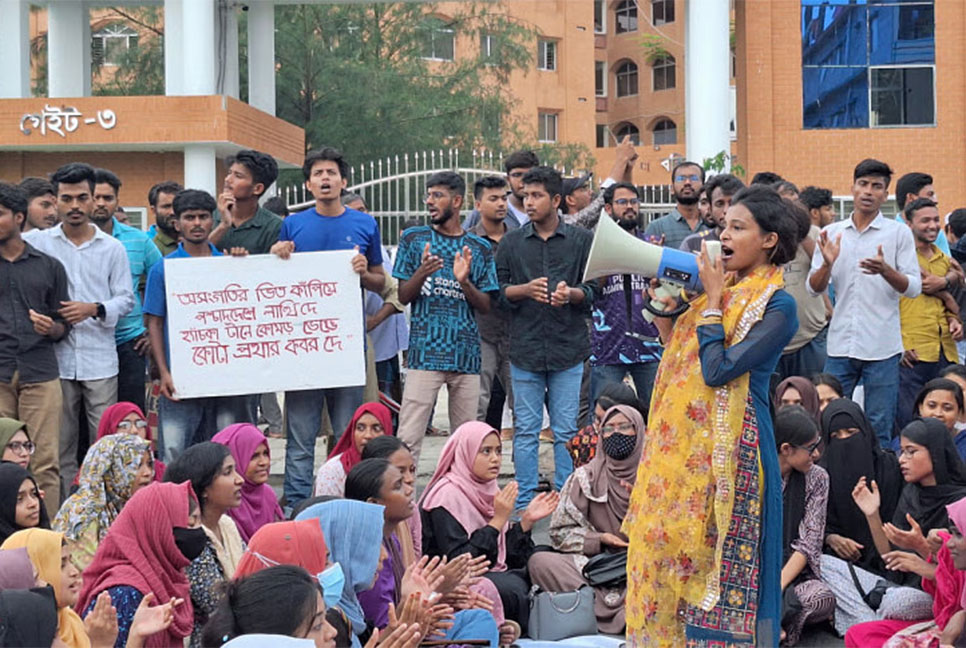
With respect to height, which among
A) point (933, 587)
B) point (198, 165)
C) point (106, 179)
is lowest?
point (933, 587)

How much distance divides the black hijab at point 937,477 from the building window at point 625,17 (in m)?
39.1

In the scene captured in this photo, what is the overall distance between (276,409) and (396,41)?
1763cm

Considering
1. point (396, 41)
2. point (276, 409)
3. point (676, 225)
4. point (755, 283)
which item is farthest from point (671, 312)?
point (396, 41)

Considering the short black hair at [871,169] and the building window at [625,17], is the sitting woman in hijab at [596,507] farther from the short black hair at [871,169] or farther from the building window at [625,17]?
the building window at [625,17]

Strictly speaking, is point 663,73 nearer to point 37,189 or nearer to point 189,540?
point 37,189

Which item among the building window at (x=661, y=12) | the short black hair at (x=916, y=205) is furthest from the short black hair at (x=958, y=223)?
the building window at (x=661, y=12)

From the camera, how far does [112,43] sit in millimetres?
27438

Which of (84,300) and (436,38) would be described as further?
(436,38)

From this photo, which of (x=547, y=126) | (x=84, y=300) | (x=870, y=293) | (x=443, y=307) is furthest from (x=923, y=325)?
(x=547, y=126)

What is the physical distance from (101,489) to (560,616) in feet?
7.20

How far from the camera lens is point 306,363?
7.75 m

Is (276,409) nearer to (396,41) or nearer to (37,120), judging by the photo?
(37,120)

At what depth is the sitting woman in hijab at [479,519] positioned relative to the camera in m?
6.37

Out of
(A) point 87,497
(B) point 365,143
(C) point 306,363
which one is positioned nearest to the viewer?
(A) point 87,497
